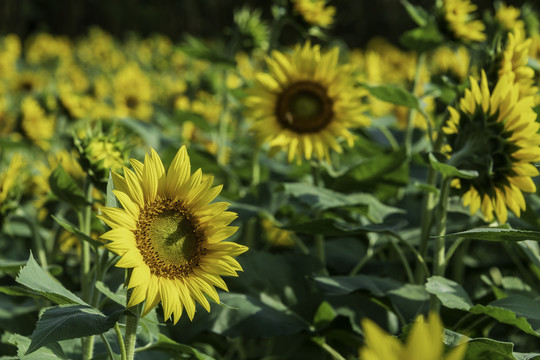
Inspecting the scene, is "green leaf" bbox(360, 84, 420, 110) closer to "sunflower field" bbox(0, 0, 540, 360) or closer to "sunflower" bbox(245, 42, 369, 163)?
"sunflower field" bbox(0, 0, 540, 360)

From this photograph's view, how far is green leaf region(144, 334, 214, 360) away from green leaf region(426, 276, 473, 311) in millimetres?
293

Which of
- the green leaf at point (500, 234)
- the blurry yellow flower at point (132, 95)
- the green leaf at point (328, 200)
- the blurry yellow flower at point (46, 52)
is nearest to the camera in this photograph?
the green leaf at point (500, 234)

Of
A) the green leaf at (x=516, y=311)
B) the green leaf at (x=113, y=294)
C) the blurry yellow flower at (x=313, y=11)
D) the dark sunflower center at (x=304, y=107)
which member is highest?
the blurry yellow flower at (x=313, y=11)

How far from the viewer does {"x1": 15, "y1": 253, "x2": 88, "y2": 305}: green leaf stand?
2.28 feet

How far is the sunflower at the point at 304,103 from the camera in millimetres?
1274

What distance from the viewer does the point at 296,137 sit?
129 cm

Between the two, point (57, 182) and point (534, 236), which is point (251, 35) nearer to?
point (57, 182)

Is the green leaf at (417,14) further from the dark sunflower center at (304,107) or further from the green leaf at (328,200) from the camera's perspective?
the green leaf at (328,200)

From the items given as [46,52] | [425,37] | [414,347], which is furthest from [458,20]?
[46,52]

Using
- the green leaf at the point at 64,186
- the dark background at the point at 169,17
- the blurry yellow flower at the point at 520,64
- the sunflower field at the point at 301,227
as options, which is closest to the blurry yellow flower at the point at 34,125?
the sunflower field at the point at 301,227

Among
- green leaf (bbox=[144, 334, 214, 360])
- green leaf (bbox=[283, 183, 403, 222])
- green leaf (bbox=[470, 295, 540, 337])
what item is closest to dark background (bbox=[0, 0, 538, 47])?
green leaf (bbox=[283, 183, 403, 222])

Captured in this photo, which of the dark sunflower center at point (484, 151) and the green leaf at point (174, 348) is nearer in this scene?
the green leaf at point (174, 348)

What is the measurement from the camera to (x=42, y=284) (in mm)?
720

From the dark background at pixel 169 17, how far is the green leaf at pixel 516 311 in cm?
528
